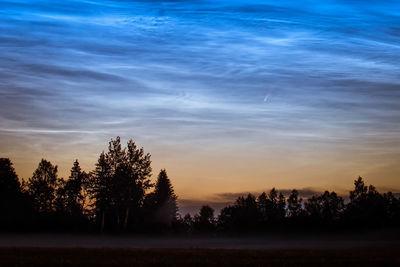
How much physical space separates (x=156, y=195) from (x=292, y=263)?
326ft

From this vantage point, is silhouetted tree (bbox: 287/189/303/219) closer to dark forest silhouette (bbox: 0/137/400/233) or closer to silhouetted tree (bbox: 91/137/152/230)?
dark forest silhouette (bbox: 0/137/400/233)

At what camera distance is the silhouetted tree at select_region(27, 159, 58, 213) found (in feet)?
379

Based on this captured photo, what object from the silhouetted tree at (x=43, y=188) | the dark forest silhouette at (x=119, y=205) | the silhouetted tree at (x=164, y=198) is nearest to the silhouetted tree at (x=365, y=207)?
the dark forest silhouette at (x=119, y=205)

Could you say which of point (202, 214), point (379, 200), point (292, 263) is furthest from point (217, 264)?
point (202, 214)

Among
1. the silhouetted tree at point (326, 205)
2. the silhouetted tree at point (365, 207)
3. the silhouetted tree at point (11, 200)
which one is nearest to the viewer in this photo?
the silhouetted tree at point (11, 200)

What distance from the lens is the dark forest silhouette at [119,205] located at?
308ft

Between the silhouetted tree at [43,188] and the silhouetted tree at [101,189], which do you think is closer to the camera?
the silhouetted tree at [101,189]

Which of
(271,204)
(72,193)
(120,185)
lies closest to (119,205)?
(120,185)

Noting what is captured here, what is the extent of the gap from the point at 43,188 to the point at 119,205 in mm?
29303

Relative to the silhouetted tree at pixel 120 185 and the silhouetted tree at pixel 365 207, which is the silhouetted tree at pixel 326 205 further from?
the silhouetted tree at pixel 120 185

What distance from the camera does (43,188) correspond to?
116688 millimetres

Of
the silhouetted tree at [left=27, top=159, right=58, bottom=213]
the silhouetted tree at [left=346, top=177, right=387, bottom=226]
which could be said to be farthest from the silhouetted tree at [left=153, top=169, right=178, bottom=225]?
the silhouetted tree at [left=346, top=177, right=387, bottom=226]

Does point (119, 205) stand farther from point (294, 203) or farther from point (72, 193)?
point (294, 203)

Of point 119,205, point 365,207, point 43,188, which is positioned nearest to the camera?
point 119,205
